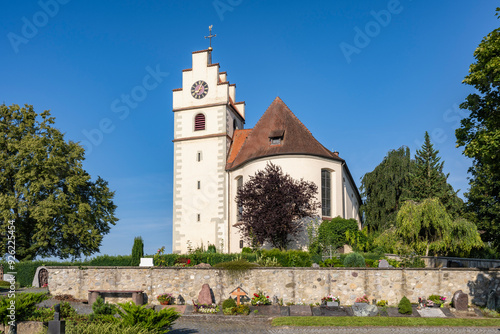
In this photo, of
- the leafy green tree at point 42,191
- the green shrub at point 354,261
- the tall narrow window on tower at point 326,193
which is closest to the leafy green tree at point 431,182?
the tall narrow window on tower at point 326,193

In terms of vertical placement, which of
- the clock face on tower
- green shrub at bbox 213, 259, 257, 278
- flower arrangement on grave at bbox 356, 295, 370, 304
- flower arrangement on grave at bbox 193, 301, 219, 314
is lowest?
flower arrangement on grave at bbox 193, 301, 219, 314

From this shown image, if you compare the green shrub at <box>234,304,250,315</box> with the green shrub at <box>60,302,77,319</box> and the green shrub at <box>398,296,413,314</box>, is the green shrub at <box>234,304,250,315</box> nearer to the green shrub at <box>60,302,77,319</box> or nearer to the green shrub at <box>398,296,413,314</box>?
the green shrub at <box>398,296,413,314</box>

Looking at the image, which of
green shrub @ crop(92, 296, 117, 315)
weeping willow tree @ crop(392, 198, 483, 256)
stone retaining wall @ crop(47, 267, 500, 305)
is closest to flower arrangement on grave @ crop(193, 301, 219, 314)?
stone retaining wall @ crop(47, 267, 500, 305)

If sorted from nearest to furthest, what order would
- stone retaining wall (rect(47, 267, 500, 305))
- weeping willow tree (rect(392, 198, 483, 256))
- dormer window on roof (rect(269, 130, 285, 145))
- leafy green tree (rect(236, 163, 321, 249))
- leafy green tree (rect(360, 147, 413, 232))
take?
1. stone retaining wall (rect(47, 267, 500, 305))
2. weeping willow tree (rect(392, 198, 483, 256))
3. leafy green tree (rect(236, 163, 321, 249))
4. dormer window on roof (rect(269, 130, 285, 145))
5. leafy green tree (rect(360, 147, 413, 232))

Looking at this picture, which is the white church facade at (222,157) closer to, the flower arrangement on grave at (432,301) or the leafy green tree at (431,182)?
the leafy green tree at (431,182)

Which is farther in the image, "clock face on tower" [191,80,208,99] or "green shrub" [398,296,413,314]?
"clock face on tower" [191,80,208,99]

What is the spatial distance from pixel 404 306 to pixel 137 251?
16.8m

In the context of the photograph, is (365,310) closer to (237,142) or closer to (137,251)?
(137,251)

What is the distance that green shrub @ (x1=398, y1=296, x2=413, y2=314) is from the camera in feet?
61.9

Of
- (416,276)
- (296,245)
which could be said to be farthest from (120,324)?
(296,245)

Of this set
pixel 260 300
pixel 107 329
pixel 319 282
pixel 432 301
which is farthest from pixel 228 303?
pixel 107 329

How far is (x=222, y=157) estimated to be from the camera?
3750cm

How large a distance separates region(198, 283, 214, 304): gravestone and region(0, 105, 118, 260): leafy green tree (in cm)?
1650

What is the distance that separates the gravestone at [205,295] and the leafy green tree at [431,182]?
22867 mm
